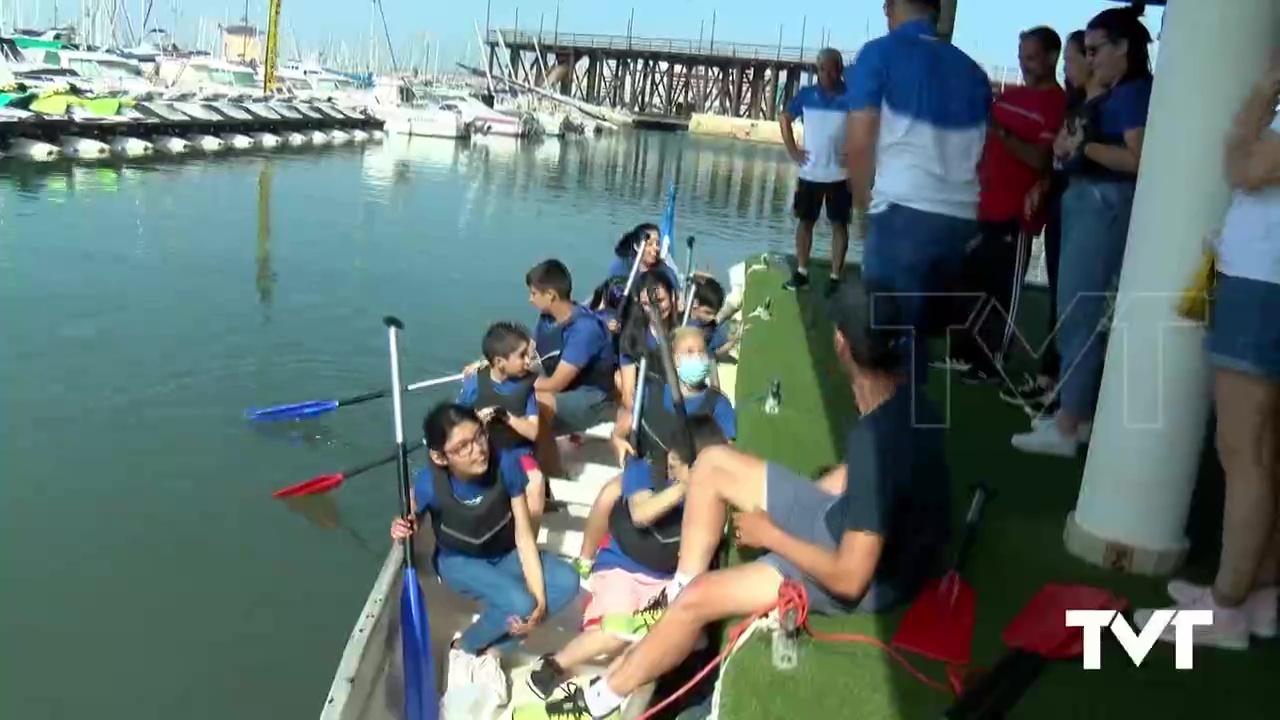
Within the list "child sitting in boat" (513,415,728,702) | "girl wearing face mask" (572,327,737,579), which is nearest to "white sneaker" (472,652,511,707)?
"child sitting in boat" (513,415,728,702)

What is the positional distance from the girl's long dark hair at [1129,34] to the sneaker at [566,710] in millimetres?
2885

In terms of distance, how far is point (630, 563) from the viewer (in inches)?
164

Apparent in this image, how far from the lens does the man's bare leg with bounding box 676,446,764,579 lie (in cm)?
329

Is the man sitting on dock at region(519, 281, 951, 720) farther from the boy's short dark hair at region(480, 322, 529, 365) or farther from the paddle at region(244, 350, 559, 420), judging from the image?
the paddle at region(244, 350, 559, 420)

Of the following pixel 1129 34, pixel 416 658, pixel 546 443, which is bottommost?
pixel 416 658

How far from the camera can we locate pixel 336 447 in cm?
789

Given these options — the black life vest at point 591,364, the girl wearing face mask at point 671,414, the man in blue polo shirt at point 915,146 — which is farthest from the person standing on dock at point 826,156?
the man in blue polo shirt at point 915,146

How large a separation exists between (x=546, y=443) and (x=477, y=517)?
143 cm


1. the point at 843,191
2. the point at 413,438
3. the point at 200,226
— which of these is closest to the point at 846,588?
the point at 843,191

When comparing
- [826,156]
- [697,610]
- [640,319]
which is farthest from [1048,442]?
[826,156]

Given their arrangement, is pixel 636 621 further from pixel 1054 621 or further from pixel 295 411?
pixel 295 411

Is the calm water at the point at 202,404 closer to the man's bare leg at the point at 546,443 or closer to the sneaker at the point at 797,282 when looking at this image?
the man's bare leg at the point at 546,443

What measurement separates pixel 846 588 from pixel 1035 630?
0.52 m

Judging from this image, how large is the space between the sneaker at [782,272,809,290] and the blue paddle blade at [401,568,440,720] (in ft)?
14.1
